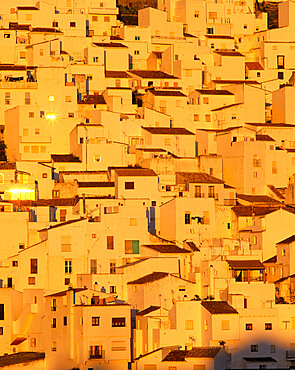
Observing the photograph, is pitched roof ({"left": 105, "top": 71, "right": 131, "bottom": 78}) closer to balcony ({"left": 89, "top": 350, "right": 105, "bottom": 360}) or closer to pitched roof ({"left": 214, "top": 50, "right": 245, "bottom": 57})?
pitched roof ({"left": 214, "top": 50, "right": 245, "bottom": 57})

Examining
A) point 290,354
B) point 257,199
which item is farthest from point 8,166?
point 290,354

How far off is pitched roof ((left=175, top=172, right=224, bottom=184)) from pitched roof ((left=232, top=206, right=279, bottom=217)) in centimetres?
223

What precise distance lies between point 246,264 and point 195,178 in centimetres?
866

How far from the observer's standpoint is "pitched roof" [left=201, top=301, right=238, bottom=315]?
55625 mm

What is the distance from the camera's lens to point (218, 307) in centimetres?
5628

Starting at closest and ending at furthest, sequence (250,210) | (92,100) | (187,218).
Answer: (187,218)
(250,210)
(92,100)

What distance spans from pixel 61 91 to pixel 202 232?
1462cm

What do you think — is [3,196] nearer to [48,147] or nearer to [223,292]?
[48,147]

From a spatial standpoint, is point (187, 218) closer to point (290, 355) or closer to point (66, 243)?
point (66, 243)

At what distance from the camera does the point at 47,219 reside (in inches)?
2564

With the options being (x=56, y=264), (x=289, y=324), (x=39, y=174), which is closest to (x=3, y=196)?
(x=39, y=174)

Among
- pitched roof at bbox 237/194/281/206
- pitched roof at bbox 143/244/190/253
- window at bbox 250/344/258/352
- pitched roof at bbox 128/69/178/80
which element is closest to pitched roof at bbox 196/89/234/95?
pitched roof at bbox 128/69/178/80

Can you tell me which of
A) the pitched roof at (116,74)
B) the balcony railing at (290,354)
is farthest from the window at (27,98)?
the balcony railing at (290,354)

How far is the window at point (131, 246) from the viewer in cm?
6241
